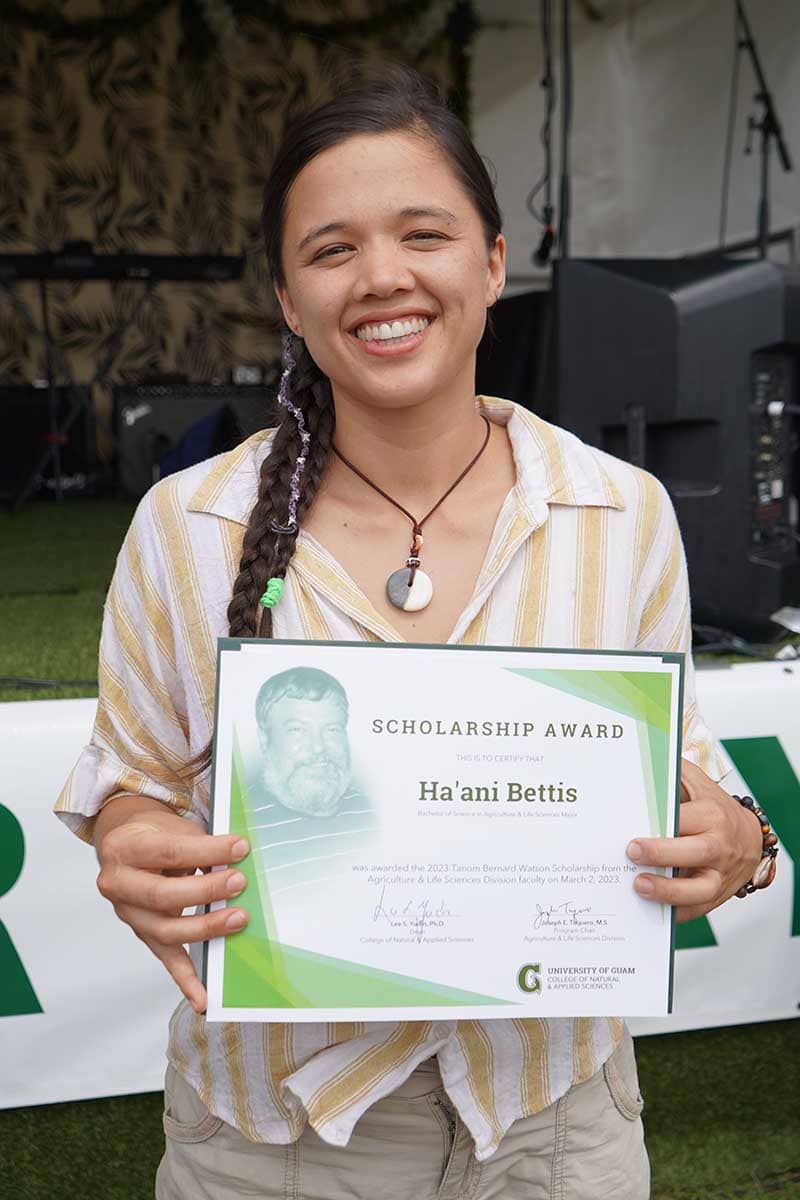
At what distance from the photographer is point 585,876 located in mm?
804

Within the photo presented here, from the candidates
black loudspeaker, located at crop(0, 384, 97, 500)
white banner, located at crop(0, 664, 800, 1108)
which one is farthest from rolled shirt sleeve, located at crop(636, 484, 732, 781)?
black loudspeaker, located at crop(0, 384, 97, 500)

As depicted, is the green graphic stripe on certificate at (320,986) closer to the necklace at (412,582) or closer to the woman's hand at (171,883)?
the woman's hand at (171,883)

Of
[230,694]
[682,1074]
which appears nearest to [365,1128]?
[230,694]

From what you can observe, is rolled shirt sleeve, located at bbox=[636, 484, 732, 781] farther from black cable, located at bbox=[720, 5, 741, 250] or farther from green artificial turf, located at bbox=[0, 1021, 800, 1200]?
black cable, located at bbox=[720, 5, 741, 250]

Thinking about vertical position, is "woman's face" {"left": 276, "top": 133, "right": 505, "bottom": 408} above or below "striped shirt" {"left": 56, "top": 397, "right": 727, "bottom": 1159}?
above

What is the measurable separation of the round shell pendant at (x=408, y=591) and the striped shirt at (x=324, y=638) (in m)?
0.03

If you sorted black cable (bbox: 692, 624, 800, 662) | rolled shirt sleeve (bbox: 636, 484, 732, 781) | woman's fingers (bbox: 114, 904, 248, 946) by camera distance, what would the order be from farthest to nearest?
black cable (bbox: 692, 624, 800, 662), rolled shirt sleeve (bbox: 636, 484, 732, 781), woman's fingers (bbox: 114, 904, 248, 946)

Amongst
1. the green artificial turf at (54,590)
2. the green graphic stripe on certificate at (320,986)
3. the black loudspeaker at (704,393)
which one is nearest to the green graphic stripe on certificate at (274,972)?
the green graphic stripe on certificate at (320,986)

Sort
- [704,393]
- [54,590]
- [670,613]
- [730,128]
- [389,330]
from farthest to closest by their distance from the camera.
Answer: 1. [730,128]
2. [54,590]
3. [704,393]
4. [670,613]
5. [389,330]

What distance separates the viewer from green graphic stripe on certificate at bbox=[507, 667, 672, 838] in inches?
31.7

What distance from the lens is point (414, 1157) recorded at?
3.01 ft

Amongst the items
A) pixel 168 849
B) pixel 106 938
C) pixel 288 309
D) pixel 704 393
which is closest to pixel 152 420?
pixel 704 393

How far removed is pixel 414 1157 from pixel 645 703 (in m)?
0.42
